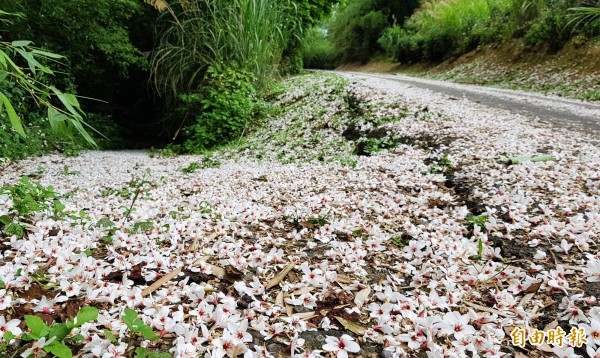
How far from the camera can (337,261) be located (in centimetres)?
232

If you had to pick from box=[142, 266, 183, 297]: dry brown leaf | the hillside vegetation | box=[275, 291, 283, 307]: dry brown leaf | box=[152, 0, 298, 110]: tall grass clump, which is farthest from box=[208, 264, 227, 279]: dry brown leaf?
the hillside vegetation

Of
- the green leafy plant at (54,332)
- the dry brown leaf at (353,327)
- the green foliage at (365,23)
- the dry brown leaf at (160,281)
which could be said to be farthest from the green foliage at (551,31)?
the green foliage at (365,23)

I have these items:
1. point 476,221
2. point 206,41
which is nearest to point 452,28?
point 206,41

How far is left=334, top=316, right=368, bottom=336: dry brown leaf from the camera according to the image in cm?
168

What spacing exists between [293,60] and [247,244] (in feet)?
45.7

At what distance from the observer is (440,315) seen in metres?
1.76

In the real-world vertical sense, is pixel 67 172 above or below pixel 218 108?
below

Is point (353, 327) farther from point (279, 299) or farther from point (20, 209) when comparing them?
point (20, 209)

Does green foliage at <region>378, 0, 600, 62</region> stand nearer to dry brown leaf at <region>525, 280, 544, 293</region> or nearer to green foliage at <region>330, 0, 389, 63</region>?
green foliage at <region>330, 0, 389, 63</region>

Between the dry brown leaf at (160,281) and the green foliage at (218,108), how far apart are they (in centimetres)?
590

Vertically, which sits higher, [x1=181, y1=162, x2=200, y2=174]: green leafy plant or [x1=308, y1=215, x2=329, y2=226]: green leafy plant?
[x1=308, y1=215, x2=329, y2=226]: green leafy plant

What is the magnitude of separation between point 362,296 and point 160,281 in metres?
1.06

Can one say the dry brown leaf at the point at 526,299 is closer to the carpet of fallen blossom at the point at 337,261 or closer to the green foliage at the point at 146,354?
the carpet of fallen blossom at the point at 337,261

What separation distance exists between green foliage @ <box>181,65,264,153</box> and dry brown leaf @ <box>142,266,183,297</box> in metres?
5.90
